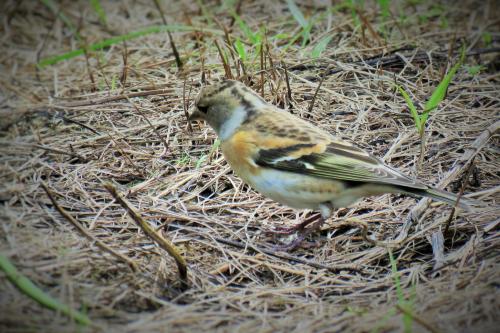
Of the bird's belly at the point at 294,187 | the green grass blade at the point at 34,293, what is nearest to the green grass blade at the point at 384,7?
the bird's belly at the point at 294,187

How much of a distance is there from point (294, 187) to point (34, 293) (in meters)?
1.88

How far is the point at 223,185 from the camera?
5133 millimetres

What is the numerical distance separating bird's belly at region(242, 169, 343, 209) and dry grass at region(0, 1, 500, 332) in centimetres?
38

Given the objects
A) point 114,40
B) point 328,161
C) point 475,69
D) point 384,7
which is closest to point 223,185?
point 328,161

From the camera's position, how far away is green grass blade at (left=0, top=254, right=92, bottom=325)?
10.5 feet

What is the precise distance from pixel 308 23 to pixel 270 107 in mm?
2534

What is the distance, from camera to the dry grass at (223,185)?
3.49 meters

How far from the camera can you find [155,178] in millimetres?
5066

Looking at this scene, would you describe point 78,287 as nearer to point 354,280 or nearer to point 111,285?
point 111,285

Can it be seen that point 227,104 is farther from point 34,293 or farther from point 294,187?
point 34,293

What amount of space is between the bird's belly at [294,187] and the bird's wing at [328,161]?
1.9 inches

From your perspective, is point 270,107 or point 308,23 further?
point 308,23

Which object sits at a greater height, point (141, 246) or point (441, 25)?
point (441, 25)

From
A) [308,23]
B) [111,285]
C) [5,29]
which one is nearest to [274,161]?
[111,285]
